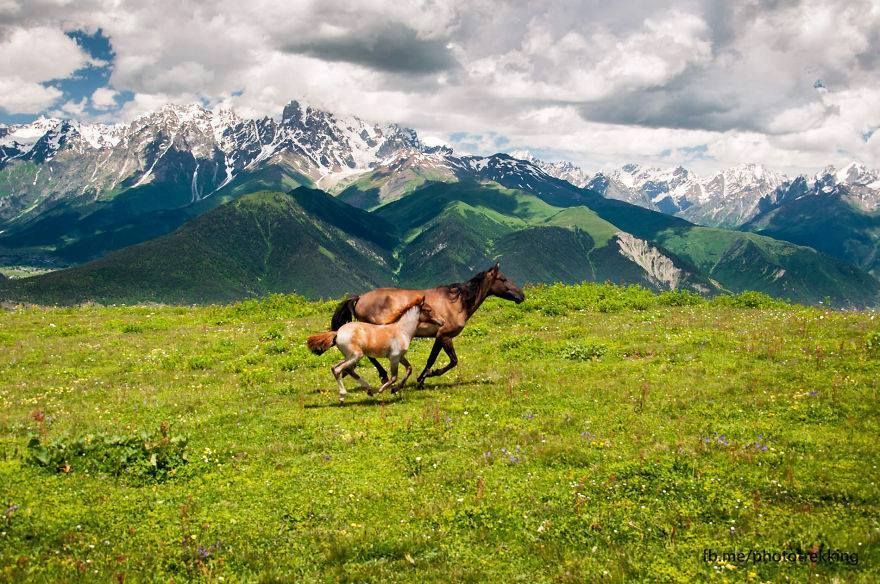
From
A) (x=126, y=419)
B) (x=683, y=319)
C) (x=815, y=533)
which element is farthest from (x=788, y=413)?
(x=126, y=419)

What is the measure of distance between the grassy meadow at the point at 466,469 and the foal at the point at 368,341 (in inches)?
41.6

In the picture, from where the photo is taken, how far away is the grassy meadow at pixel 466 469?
Result: 350 inches

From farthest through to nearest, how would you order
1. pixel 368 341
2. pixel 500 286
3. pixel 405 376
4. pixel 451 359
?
1. pixel 500 286
2. pixel 451 359
3. pixel 405 376
4. pixel 368 341

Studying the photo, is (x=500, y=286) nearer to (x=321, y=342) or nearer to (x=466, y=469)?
(x=321, y=342)

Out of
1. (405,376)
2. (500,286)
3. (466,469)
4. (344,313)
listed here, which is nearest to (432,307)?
(405,376)

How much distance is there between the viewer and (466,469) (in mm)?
12062

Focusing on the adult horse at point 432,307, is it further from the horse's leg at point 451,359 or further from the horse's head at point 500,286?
the horse's head at point 500,286

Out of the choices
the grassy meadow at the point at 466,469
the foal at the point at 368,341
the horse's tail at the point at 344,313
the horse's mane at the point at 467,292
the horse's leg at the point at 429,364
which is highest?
the horse's mane at the point at 467,292

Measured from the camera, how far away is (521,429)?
47.2ft

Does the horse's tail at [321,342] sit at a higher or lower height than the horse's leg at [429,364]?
higher

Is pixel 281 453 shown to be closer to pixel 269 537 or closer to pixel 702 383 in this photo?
pixel 269 537

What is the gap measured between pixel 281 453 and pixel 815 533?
10.0 m

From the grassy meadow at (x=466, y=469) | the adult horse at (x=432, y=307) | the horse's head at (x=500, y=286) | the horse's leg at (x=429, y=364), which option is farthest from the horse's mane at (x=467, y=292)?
the grassy meadow at (x=466, y=469)

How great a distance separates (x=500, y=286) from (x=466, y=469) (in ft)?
37.6
